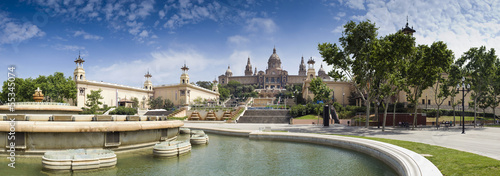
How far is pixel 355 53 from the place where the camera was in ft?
108

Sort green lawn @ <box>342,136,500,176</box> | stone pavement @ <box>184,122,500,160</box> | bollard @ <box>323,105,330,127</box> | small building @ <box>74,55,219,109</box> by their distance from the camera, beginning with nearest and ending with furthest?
green lawn @ <box>342,136,500,176</box>, stone pavement @ <box>184,122,500,160</box>, bollard @ <box>323,105,330,127</box>, small building @ <box>74,55,219,109</box>

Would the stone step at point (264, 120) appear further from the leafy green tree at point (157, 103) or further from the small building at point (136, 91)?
the leafy green tree at point (157, 103)

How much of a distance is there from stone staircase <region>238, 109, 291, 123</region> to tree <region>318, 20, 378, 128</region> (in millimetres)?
15850

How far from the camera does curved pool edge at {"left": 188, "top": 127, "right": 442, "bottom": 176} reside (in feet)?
31.7

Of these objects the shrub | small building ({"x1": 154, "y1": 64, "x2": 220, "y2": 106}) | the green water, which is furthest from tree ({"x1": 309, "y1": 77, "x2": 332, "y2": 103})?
small building ({"x1": 154, "y1": 64, "x2": 220, "y2": 106})

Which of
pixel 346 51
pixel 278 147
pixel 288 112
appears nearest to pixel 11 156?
pixel 278 147

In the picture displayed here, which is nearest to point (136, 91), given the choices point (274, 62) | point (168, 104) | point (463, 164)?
point (168, 104)

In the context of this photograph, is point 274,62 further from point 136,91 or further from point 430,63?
point 430,63

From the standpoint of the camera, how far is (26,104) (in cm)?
2367

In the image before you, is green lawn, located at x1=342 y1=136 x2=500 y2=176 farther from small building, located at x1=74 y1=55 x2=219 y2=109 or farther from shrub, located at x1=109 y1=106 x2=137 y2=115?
small building, located at x1=74 y1=55 x2=219 y2=109

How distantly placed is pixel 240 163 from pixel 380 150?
6948 millimetres

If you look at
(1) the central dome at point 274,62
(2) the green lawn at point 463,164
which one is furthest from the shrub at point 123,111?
(1) the central dome at point 274,62

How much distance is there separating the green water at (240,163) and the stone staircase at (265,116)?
2983 centimetres

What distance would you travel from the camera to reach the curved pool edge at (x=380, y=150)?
9.65 metres
